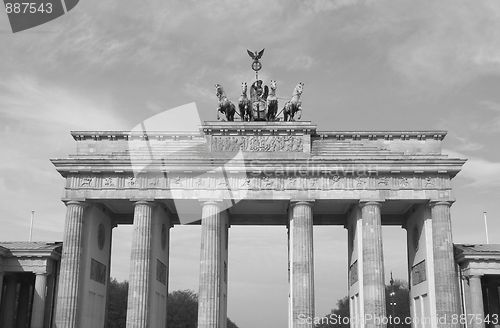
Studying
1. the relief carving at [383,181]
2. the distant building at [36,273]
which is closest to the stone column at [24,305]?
the distant building at [36,273]

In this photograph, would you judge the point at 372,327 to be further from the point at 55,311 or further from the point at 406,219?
the point at 55,311

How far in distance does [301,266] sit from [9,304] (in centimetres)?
2179

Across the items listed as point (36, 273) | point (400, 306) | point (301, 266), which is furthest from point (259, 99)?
point (400, 306)

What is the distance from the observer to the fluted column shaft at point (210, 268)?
3991 centimetres

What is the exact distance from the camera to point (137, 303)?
39.9 meters

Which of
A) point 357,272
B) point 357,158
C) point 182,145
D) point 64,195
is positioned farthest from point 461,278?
point 64,195

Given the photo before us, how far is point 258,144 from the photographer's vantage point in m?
43.1

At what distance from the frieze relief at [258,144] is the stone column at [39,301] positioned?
15309mm

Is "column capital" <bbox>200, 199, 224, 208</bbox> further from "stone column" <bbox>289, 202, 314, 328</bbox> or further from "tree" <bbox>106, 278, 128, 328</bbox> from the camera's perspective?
"tree" <bbox>106, 278, 128, 328</bbox>

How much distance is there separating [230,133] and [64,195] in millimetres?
12748

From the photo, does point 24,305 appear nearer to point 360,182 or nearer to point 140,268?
point 140,268

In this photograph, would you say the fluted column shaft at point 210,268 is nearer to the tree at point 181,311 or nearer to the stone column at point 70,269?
the stone column at point 70,269

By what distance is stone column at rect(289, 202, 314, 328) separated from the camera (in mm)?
39594

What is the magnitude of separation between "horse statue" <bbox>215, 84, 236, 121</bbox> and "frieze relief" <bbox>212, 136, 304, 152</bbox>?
221cm
